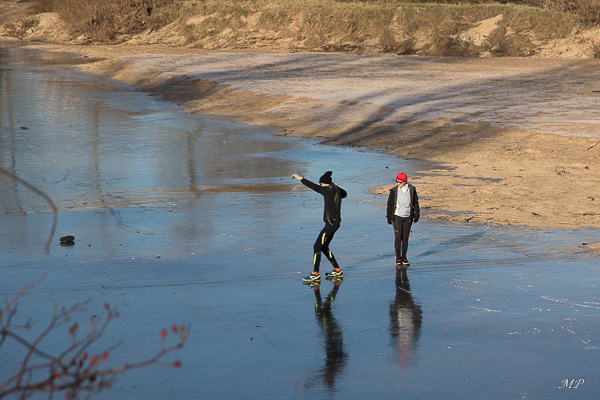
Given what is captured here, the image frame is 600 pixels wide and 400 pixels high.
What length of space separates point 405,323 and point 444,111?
2070 cm

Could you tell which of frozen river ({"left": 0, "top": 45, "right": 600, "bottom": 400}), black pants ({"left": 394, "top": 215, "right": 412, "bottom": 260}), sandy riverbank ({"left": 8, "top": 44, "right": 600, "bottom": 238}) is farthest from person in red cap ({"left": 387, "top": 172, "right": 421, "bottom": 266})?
sandy riverbank ({"left": 8, "top": 44, "right": 600, "bottom": 238})

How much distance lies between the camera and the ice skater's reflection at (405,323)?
363 inches

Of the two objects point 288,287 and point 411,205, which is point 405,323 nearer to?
point 288,287

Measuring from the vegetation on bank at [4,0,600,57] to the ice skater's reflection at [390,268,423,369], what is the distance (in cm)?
4211

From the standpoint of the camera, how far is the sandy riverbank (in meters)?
18.1

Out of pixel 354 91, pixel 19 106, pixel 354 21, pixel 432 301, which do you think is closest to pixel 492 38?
pixel 354 21

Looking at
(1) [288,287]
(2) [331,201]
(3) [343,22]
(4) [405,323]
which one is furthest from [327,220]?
(3) [343,22]

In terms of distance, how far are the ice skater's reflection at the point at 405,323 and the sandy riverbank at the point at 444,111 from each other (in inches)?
192

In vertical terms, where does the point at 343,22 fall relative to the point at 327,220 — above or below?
above

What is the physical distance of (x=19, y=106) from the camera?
36.1m

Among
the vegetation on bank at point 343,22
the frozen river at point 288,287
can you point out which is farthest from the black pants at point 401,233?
the vegetation on bank at point 343,22

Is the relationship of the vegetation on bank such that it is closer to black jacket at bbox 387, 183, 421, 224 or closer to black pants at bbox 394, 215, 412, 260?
black jacket at bbox 387, 183, 421, 224

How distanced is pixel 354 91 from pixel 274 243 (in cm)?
2235

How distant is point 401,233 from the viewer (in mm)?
12664
